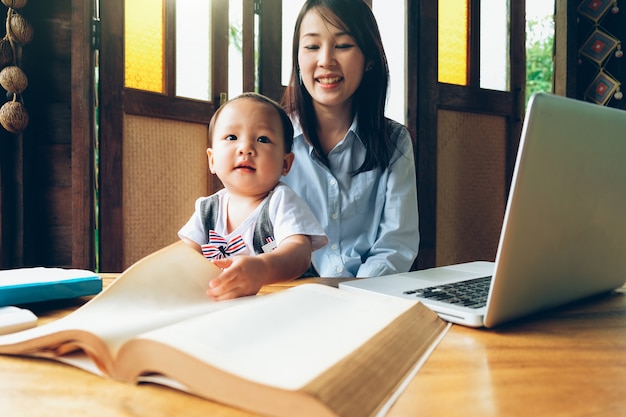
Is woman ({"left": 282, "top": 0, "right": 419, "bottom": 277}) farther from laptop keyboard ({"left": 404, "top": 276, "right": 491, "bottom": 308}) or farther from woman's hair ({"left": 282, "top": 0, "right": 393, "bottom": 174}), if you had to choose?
laptop keyboard ({"left": 404, "top": 276, "right": 491, "bottom": 308})

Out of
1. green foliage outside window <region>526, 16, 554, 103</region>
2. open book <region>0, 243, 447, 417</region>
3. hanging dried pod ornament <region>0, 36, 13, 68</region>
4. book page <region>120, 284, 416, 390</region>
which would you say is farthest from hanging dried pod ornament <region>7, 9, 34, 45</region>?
green foliage outside window <region>526, 16, 554, 103</region>

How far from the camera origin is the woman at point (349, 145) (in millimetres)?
1367

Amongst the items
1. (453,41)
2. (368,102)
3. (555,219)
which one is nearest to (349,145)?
(368,102)

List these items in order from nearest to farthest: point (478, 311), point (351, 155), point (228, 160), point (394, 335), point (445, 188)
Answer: point (394, 335) → point (478, 311) → point (228, 160) → point (351, 155) → point (445, 188)

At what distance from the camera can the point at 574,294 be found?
0.63m

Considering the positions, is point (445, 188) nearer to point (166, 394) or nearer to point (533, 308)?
point (533, 308)

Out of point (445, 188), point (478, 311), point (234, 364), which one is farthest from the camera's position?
point (445, 188)

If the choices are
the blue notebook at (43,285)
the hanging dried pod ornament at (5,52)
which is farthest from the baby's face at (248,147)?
the hanging dried pod ornament at (5,52)

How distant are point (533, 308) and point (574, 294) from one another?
113 millimetres

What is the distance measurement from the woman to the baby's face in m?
0.46

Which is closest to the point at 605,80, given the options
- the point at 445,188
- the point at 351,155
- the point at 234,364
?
the point at 445,188

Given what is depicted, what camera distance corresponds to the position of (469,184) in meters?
2.80

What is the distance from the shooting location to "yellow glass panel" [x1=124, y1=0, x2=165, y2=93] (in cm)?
216

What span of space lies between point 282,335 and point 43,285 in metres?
0.38
